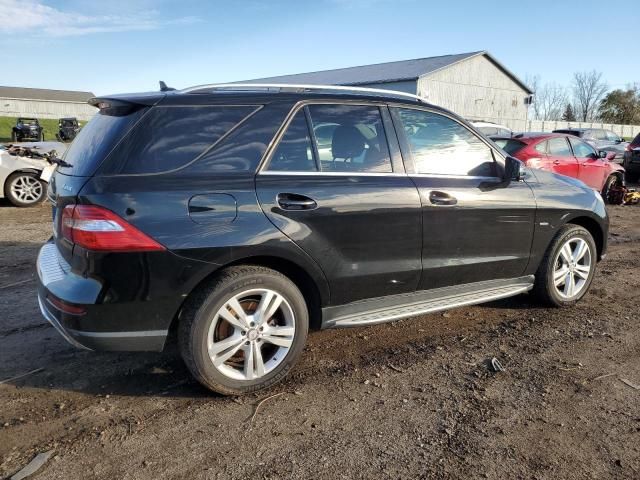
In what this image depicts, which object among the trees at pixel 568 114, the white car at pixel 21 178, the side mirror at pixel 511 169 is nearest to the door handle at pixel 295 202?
the side mirror at pixel 511 169

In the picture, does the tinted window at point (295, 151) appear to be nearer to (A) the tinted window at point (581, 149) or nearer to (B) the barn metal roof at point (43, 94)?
(A) the tinted window at point (581, 149)

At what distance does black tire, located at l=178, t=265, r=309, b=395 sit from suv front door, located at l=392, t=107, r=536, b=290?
1.12 m

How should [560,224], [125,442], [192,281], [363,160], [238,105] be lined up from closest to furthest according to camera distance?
[125,442] < [192,281] < [238,105] < [363,160] < [560,224]

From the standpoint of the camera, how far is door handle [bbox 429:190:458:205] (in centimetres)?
370

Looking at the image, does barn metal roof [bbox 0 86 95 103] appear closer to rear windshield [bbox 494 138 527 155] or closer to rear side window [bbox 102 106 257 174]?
rear windshield [bbox 494 138 527 155]

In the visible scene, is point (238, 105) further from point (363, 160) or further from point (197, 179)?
point (363, 160)

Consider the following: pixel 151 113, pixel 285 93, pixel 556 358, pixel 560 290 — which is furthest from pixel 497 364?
pixel 151 113

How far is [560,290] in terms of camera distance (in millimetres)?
4727

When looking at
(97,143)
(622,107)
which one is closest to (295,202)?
(97,143)

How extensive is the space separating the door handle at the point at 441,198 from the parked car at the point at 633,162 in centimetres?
1070

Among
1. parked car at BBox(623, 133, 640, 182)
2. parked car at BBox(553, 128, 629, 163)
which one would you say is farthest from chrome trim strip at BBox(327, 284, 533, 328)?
parked car at BBox(553, 128, 629, 163)

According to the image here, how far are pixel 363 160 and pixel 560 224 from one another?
204cm

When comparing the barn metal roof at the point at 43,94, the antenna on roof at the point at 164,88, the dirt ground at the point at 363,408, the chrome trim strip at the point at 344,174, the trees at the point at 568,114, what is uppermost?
the barn metal roof at the point at 43,94

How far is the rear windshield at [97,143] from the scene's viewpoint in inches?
115
